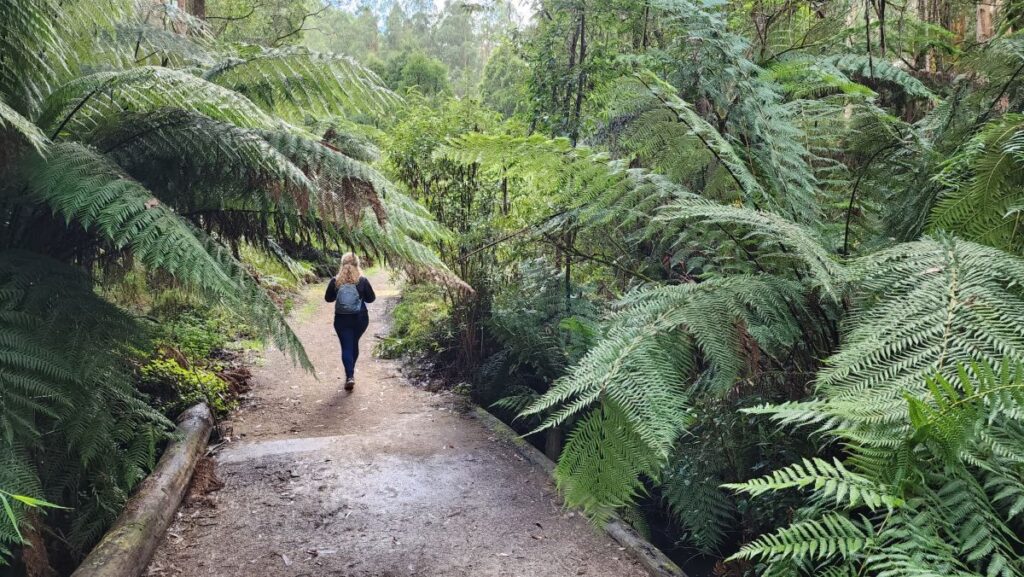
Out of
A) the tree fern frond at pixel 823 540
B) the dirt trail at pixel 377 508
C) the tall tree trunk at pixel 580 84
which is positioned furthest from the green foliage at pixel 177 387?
the tree fern frond at pixel 823 540

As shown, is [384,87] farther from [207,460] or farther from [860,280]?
[860,280]

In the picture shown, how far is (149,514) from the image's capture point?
10.6 ft

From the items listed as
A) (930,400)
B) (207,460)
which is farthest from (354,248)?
(930,400)

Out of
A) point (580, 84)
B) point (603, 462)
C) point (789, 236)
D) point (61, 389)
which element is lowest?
point (61, 389)

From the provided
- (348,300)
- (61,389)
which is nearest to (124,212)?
(61,389)

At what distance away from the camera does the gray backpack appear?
662cm

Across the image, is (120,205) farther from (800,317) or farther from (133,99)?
(800,317)

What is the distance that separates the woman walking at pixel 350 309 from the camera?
21.7 feet

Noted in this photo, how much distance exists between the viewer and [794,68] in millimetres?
2500

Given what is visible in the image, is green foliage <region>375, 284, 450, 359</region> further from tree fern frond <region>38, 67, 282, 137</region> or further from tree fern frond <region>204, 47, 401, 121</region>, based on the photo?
tree fern frond <region>38, 67, 282, 137</region>

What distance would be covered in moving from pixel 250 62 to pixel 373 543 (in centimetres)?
279

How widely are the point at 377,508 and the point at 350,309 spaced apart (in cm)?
318

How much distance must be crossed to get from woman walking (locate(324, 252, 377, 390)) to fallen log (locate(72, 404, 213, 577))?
2220 mm

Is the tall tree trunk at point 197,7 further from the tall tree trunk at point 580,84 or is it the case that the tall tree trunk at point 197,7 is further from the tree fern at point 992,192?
the tree fern at point 992,192
